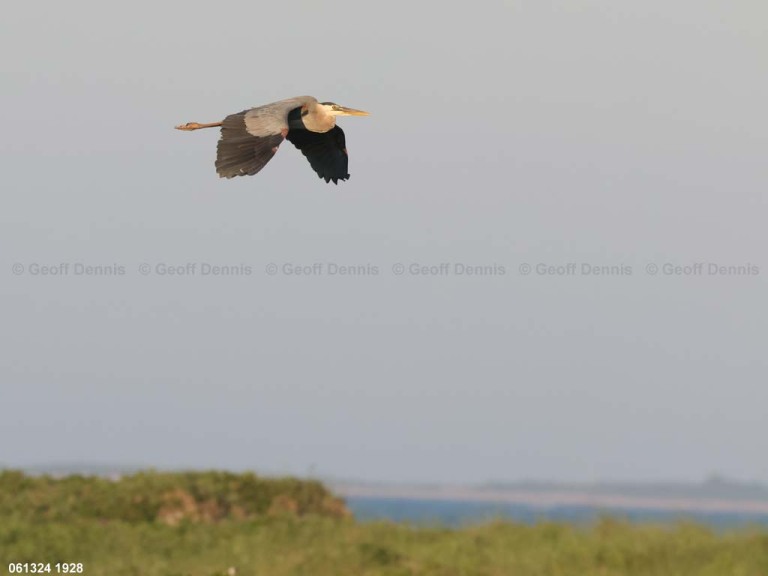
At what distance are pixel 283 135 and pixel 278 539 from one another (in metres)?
4.83

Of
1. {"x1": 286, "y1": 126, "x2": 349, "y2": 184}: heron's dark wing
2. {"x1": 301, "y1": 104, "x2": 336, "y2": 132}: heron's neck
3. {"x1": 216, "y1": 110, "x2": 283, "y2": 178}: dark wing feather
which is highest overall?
{"x1": 301, "y1": 104, "x2": 336, "y2": 132}: heron's neck

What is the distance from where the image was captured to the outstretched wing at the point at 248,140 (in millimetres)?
10898

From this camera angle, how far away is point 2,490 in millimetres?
16766

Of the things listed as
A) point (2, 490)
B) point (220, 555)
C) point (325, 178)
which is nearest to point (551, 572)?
point (220, 555)

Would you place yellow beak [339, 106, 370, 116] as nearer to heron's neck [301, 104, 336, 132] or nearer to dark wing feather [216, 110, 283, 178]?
heron's neck [301, 104, 336, 132]

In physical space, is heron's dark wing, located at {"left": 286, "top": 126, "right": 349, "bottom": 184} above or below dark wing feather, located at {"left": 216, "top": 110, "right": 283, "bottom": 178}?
above

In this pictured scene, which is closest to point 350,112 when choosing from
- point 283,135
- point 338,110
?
point 338,110

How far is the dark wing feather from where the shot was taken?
35.7 feet

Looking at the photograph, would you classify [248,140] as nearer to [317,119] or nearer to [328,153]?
[317,119]

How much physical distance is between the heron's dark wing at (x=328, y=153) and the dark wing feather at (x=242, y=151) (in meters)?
2.48

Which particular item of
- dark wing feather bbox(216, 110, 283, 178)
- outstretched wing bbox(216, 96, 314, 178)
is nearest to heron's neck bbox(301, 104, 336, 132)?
outstretched wing bbox(216, 96, 314, 178)

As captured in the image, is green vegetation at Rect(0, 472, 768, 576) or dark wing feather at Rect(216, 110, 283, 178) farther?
dark wing feather at Rect(216, 110, 283, 178)

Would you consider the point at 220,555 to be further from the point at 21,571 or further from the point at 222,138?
the point at 222,138

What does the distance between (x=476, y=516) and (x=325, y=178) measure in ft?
12.8
